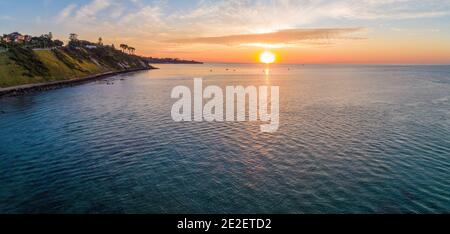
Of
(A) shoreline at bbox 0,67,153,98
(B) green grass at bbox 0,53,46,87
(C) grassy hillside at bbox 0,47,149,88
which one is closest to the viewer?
(A) shoreline at bbox 0,67,153,98

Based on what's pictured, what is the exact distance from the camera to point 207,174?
124 ft

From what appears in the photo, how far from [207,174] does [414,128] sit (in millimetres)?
44512

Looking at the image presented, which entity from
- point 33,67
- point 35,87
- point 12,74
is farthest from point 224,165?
point 33,67

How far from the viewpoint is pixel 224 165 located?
41.1 m

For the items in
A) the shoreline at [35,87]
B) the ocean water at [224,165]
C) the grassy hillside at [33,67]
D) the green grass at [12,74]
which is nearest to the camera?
the ocean water at [224,165]

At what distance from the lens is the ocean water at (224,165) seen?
3039 cm

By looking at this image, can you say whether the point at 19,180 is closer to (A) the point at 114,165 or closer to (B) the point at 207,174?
(A) the point at 114,165

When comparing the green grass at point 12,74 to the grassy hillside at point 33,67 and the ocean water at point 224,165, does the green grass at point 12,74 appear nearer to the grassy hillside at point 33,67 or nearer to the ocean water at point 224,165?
the grassy hillside at point 33,67

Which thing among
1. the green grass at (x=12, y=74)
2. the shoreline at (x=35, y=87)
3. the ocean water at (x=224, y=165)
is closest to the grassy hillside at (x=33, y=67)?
the green grass at (x=12, y=74)

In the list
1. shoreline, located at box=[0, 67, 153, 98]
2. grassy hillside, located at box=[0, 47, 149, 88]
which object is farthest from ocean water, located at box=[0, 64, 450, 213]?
grassy hillside, located at box=[0, 47, 149, 88]

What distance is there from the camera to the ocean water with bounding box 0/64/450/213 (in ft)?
99.7

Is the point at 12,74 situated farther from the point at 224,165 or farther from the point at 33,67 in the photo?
the point at 224,165

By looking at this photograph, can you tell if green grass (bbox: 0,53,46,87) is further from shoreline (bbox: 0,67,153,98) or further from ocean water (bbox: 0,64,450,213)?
ocean water (bbox: 0,64,450,213)
